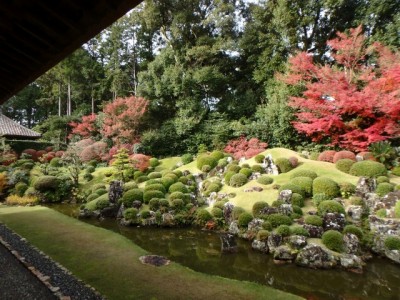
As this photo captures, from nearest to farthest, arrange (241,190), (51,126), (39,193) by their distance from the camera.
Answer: (241,190), (39,193), (51,126)

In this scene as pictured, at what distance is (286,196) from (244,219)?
2236mm

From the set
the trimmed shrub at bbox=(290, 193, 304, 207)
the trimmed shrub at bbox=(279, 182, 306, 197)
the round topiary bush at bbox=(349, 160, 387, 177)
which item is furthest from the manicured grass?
the round topiary bush at bbox=(349, 160, 387, 177)

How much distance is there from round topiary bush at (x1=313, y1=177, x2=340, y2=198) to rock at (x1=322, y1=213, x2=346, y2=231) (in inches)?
70.4

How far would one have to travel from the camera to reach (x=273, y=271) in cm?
888

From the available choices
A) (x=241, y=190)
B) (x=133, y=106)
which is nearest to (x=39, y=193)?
(x=133, y=106)

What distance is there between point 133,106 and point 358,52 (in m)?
17.9

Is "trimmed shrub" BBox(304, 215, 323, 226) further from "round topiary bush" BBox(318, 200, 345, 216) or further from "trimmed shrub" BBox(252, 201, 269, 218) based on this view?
"trimmed shrub" BBox(252, 201, 269, 218)

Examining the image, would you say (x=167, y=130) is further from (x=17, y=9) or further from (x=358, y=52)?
(x=17, y=9)

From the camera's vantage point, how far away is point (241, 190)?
15.2m

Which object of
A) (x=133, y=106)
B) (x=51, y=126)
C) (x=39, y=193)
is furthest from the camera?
(x=51, y=126)

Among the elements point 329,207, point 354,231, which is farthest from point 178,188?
point 354,231

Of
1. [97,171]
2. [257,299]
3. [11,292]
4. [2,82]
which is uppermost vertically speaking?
[2,82]

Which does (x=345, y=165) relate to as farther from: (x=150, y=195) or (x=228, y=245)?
(x=150, y=195)

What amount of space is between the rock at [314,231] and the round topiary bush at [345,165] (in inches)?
203
